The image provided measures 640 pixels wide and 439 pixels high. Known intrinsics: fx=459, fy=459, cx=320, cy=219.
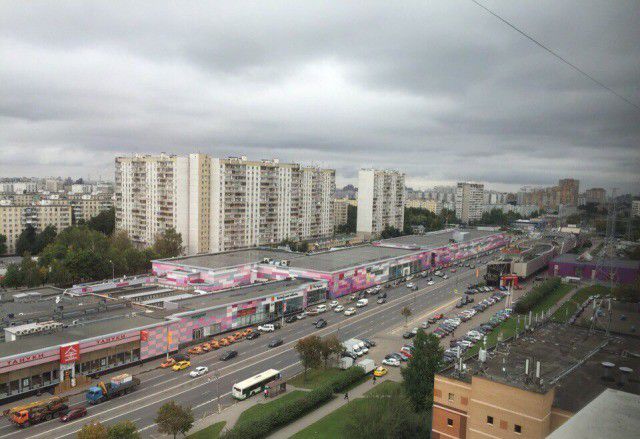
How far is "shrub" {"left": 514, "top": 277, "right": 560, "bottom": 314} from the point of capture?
23516mm

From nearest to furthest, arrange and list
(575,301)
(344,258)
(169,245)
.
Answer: (575,301) → (344,258) → (169,245)

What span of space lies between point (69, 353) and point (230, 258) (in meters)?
16.5

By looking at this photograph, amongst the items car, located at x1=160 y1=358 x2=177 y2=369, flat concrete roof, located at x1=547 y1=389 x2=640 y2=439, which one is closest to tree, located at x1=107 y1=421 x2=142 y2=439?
car, located at x1=160 y1=358 x2=177 y2=369

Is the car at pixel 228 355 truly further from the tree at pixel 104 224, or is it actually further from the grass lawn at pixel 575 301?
the tree at pixel 104 224

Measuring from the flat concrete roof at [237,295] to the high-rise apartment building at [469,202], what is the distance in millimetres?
67469

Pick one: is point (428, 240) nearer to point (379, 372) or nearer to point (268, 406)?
point (379, 372)

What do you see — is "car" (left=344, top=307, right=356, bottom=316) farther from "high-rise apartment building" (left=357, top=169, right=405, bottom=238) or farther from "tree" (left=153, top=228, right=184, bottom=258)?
"high-rise apartment building" (left=357, top=169, right=405, bottom=238)

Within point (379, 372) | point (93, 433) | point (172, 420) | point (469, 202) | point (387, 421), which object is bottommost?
point (379, 372)

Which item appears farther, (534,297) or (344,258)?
(344,258)

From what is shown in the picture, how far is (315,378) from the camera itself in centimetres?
1522

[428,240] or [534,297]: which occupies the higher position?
[428,240]

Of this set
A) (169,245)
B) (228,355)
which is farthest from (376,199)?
(228,355)

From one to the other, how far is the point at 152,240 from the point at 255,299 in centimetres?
2340

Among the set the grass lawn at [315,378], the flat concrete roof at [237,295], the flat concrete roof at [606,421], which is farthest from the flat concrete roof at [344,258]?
the flat concrete roof at [606,421]
